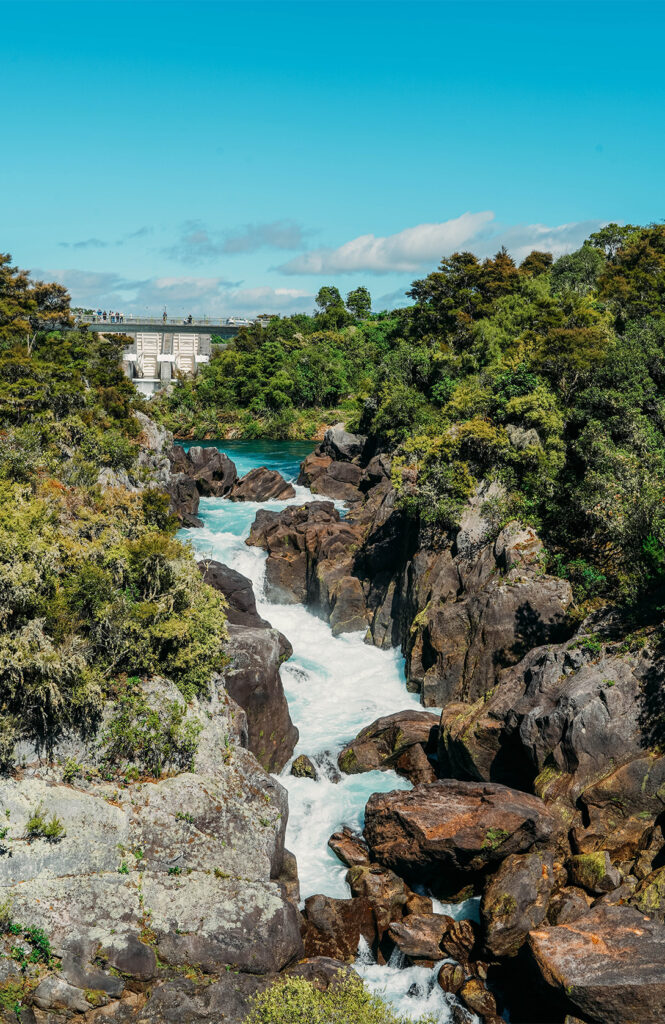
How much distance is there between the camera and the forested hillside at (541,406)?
23953 millimetres

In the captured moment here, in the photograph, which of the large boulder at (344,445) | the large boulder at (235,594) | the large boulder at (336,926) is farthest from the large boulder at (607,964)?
the large boulder at (344,445)

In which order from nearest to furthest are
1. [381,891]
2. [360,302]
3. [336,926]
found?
[336,926] < [381,891] < [360,302]

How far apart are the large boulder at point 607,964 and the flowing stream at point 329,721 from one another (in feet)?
9.51

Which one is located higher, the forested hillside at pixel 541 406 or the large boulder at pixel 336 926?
the forested hillside at pixel 541 406

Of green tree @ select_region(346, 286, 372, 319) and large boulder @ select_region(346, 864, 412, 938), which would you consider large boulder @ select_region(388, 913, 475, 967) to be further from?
green tree @ select_region(346, 286, 372, 319)

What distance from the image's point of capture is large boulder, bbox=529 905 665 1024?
12391mm

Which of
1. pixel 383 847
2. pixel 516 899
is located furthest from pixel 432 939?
pixel 383 847

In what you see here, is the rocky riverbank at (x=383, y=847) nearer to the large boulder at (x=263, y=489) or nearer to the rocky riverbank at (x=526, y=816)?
the rocky riverbank at (x=526, y=816)

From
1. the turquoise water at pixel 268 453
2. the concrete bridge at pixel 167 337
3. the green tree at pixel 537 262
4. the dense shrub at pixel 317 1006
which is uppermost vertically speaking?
the green tree at pixel 537 262

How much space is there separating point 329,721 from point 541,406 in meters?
15.9

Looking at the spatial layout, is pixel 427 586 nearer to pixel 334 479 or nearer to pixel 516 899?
pixel 516 899

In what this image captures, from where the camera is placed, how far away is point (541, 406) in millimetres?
31328

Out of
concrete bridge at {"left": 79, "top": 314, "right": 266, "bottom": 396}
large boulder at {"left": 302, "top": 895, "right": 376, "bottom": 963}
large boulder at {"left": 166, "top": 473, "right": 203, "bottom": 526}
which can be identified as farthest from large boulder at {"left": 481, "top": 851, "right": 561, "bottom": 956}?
concrete bridge at {"left": 79, "top": 314, "right": 266, "bottom": 396}

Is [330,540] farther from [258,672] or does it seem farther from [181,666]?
[181,666]
